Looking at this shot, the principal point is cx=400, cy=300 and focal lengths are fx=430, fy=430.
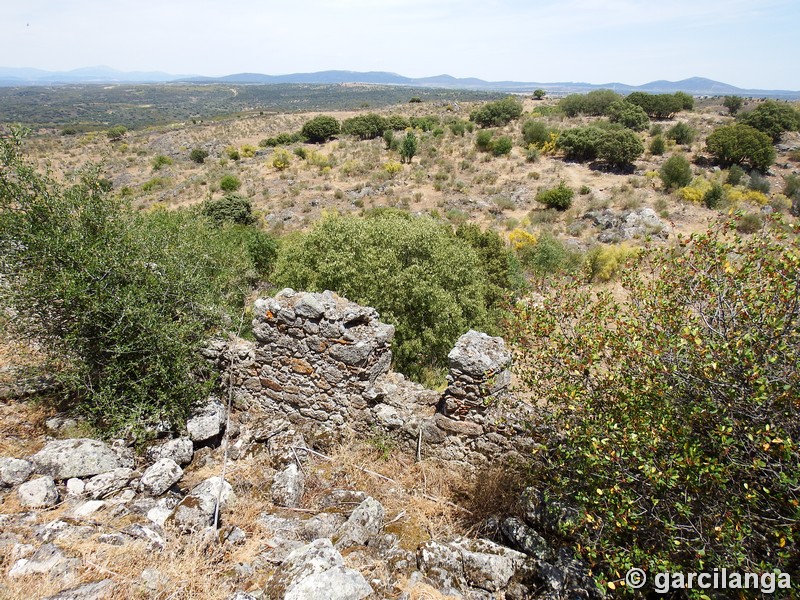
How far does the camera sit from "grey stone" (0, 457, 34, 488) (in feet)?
17.3

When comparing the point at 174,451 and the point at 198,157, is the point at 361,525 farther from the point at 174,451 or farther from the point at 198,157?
the point at 198,157

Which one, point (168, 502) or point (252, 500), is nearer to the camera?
point (168, 502)

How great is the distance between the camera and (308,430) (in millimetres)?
7301

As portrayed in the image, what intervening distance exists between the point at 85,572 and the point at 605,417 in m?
5.22

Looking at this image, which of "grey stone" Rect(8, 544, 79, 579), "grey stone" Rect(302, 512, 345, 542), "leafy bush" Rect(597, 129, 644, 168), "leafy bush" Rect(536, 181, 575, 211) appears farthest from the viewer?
"leafy bush" Rect(597, 129, 644, 168)

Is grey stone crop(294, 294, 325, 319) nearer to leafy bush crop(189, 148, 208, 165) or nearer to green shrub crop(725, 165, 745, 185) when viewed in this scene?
green shrub crop(725, 165, 745, 185)

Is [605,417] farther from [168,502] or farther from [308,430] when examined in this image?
[168,502]

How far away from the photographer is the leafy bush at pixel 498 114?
44.2 meters

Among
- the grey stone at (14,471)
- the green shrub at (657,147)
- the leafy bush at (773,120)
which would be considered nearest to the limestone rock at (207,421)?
the grey stone at (14,471)

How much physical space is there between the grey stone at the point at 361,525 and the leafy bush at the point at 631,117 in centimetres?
4258

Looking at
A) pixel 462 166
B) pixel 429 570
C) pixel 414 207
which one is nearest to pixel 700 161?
pixel 462 166

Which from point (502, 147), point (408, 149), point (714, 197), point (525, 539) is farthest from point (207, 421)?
point (502, 147)

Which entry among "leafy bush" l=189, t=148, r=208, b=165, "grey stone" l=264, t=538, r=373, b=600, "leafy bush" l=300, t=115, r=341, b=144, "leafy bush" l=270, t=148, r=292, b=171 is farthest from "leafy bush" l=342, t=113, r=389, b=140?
"grey stone" l=264, t=538, r=373, b=600

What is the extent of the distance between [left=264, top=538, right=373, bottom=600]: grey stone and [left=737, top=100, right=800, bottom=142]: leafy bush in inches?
1729
